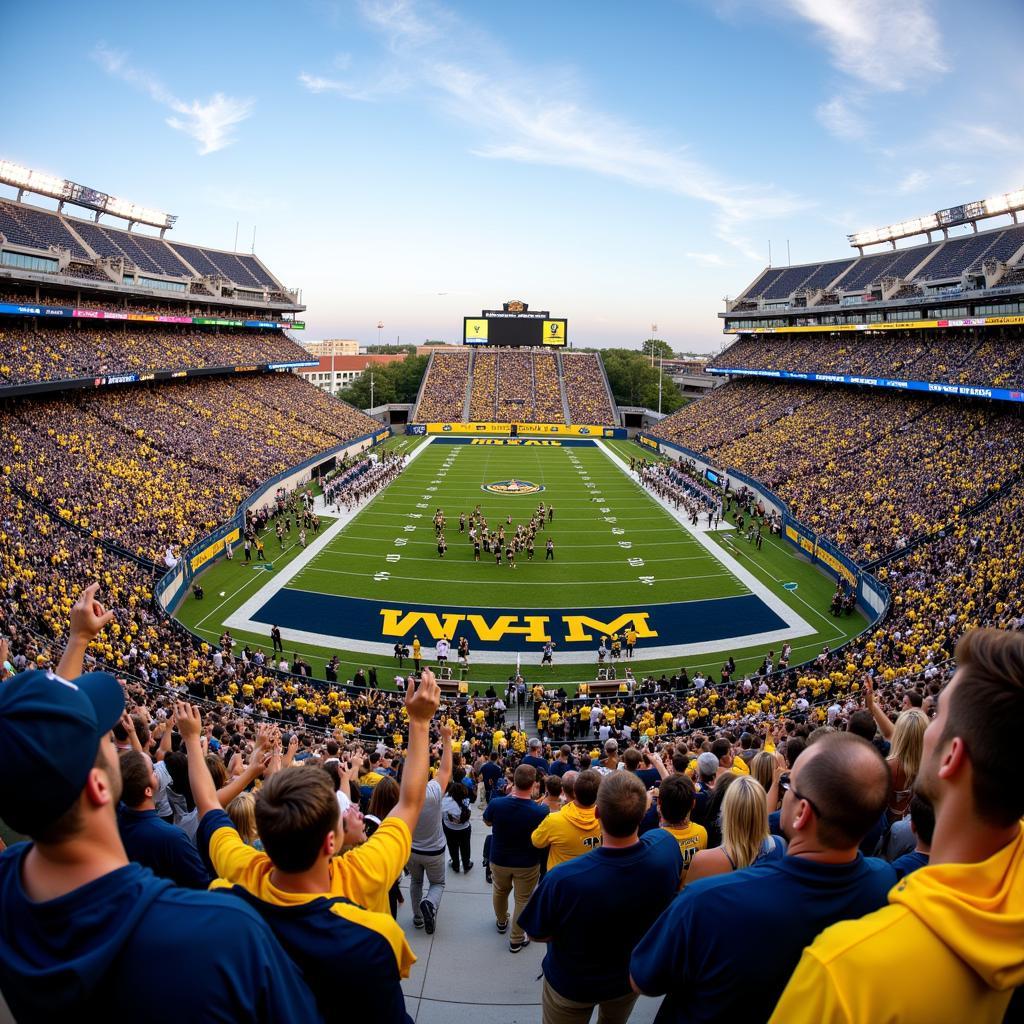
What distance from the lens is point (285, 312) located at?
7281cm

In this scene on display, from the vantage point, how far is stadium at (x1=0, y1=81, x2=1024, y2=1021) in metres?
2.79

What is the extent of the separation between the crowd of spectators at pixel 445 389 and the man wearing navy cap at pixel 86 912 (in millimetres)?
73607

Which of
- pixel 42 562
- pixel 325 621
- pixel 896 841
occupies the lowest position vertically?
pixel 325 621

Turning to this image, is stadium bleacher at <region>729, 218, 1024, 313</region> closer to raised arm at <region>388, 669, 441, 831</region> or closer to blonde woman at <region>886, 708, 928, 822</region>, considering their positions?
blonde woman at <region>886, 708, 928, 822</region>

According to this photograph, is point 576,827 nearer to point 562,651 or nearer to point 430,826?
point 430,826

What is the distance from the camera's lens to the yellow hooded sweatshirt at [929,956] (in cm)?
153

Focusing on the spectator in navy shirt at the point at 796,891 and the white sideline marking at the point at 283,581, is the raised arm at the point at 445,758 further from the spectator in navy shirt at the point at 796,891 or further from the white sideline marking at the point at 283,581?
the white sideline marking at the point at 283,581

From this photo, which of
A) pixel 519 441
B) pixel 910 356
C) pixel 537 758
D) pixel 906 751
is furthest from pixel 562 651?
pixel 519 441

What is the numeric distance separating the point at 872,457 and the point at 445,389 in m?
51.3

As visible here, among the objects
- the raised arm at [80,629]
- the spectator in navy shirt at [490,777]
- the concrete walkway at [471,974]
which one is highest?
the raised arm at [80,629]

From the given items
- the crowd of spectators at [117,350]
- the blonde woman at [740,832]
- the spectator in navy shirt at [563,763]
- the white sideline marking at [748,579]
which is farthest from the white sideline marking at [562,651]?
the blonde woman at [740,832]

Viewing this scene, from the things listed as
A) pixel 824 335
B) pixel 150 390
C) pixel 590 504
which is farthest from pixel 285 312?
pixel 824 335

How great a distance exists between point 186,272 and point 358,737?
188ft

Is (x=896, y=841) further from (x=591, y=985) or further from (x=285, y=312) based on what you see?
(x=285, y=312)
